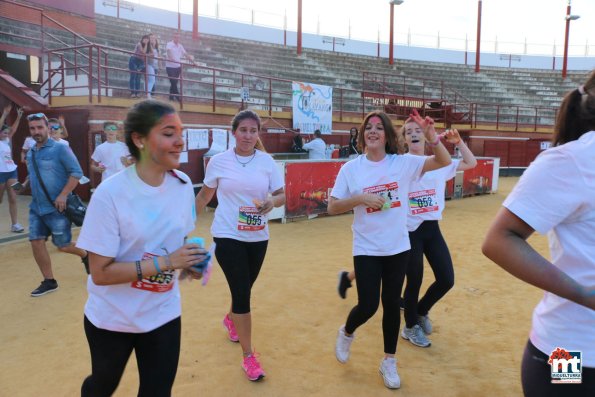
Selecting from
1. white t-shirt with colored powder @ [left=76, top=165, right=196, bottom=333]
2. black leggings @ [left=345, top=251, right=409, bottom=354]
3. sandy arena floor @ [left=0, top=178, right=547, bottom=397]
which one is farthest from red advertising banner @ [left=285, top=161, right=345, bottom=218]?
white t-shirt with colored powder @ [left=76, top=165, right=196, bottom=333]

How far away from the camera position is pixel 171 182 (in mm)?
2178

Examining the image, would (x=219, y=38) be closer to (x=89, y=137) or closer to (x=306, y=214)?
(x=89, y=137)

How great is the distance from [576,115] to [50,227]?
201 inches

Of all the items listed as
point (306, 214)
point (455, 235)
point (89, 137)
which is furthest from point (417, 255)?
point (89, 137)

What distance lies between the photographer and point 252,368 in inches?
131

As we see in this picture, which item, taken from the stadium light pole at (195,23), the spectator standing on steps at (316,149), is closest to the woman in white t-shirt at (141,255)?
the spectator standing on steps at (316,149)

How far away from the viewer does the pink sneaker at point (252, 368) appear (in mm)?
3306

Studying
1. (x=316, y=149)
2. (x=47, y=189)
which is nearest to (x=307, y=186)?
(x=316, y=149)

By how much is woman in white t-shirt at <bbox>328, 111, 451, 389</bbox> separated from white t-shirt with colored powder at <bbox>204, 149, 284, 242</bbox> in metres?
0.59

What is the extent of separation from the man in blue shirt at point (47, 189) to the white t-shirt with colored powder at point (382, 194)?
→ 331 cm

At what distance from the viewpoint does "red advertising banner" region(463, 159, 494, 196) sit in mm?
14298

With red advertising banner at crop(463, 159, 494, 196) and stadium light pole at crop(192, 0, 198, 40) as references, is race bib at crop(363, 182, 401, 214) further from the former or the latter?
stadium light pole at crop(192, 0, 198, 40)

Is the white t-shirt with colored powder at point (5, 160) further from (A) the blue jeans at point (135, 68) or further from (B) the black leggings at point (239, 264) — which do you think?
(B) the black leggings at point (239, 264)

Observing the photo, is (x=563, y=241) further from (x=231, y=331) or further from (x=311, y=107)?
(x=311, y=107)
